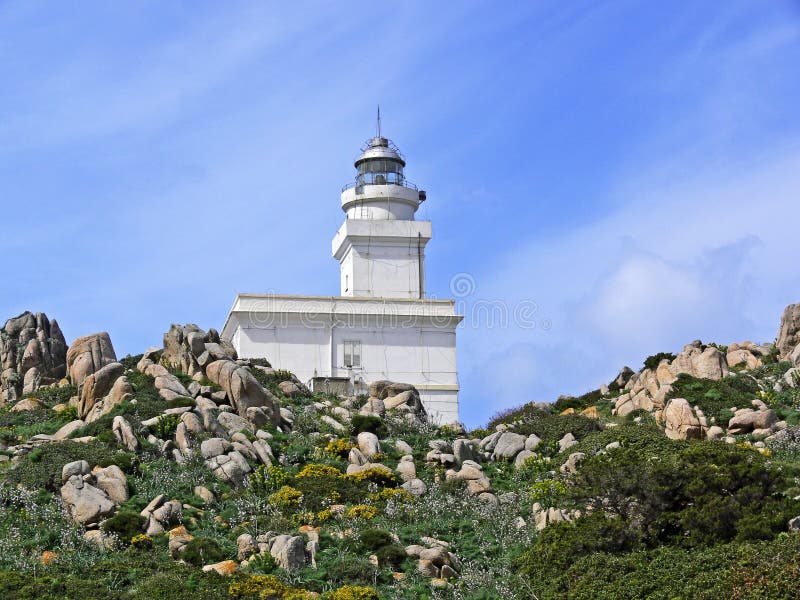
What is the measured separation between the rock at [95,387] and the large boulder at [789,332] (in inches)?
919

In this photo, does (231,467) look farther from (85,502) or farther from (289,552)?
(289,552)

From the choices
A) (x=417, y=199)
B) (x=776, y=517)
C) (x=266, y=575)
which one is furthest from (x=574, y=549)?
(x=417, y=199)

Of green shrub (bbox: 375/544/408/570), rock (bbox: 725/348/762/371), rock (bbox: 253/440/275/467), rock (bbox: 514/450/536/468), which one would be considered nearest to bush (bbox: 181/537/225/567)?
green shrub (bbox: 375/544/408/570)

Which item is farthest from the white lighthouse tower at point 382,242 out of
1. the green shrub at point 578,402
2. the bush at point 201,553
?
the bush at point 201,553

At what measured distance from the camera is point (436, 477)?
31844mm

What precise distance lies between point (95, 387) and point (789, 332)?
24.2 metres

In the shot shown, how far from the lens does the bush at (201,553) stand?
24.3 meters

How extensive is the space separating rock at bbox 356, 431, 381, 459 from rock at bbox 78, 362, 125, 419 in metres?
7.90

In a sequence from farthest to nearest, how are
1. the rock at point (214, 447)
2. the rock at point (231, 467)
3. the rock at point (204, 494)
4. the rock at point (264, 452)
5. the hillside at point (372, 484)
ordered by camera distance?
the rock at point (264, 452) → the rock at point (214, 447) → the rock at point (231, 467) → the rock at point (204, 494) → the hillside at point (372, 484)

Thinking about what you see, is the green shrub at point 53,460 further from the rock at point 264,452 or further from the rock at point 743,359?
the rock at point 743,359

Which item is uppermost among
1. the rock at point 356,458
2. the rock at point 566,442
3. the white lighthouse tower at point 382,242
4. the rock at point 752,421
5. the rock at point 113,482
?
the white lighthouse tower at point 382,242

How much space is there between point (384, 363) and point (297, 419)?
14683 millimetres

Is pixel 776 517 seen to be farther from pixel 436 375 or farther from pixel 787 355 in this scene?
pixel 436 375

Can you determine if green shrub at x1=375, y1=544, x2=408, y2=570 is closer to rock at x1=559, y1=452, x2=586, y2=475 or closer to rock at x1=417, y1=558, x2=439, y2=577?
rock at x1=417, y1=558, x2=439, y2=577
